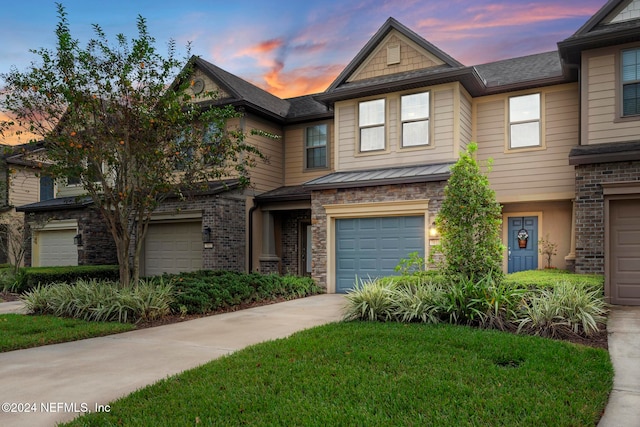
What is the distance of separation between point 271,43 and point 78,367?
1162 cm

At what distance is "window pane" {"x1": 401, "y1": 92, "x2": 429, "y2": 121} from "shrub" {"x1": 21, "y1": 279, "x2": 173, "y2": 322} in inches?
312

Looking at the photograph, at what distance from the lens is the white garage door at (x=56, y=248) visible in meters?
18.4

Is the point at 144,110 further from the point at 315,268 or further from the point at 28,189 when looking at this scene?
the point at 28,189

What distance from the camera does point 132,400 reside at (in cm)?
432

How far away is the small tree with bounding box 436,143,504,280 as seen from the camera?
26.5ft

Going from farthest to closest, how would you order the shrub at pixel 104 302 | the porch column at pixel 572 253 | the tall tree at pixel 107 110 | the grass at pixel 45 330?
1. the porch column at pixel 572 253
2. the tall tree at pixel 107 110
3. the shrub at pixel 104 302
4. the grass at pixel 45 330

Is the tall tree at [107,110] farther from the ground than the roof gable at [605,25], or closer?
closer

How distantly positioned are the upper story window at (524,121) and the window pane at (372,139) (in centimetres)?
359

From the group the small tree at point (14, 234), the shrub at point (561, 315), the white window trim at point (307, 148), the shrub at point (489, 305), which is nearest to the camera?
the shrub at point (561, 315)

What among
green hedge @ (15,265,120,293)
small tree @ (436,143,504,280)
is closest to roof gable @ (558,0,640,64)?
small tree @ (436,143,504,280)

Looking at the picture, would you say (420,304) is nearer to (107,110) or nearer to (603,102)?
(603,102)

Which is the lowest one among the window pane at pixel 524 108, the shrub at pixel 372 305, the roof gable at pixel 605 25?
the shrub at pixel 372 305

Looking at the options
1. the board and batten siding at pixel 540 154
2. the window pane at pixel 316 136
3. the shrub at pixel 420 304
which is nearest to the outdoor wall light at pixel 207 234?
the window pane at pixel 316 136

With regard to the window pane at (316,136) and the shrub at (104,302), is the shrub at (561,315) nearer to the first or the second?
the shrub at (104,302)
